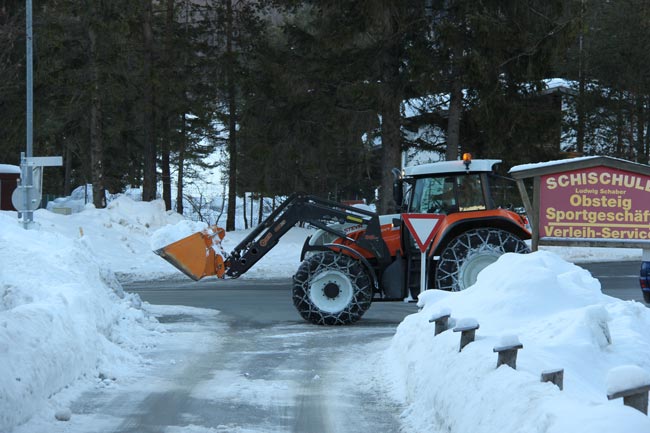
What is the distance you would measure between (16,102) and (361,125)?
47.4 ft

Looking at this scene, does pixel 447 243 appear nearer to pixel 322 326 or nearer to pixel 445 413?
pixel 322 326

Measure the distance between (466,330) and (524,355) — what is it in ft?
1.61

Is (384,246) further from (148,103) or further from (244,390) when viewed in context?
(148,103)

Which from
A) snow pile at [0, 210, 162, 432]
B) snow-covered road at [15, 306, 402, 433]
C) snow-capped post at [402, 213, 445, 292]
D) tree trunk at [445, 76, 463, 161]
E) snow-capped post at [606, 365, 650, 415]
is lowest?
snow-covered road at [15, 306, 402, 433]

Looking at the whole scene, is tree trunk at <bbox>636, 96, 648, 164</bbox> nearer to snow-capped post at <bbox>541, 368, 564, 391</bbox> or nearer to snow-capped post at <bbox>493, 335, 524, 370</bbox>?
snow-capped post at <bbox>493, 335, 524, 370</bbox>

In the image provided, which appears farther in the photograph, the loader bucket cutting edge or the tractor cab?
the loader bucket cutting edge

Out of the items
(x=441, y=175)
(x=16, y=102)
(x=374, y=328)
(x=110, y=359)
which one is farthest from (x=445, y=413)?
(x=16, y=102)

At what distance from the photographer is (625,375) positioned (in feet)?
14.3

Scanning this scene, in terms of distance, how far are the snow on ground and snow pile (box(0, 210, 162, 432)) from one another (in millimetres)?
18

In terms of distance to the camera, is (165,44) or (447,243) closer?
(447,243)

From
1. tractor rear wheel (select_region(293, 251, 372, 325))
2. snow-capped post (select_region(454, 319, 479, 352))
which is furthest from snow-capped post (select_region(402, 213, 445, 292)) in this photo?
snow-capped post (select_region(454, 319, 479, 352))

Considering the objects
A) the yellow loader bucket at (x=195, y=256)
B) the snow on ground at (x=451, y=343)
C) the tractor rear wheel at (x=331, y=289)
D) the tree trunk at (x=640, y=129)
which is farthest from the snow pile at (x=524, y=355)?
the tree trunk at (x=640, y=129)

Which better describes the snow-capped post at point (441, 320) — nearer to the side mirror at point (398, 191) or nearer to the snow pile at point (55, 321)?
the snow pile at point (55, 321)

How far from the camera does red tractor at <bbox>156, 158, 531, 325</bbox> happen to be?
1346 centimetres
